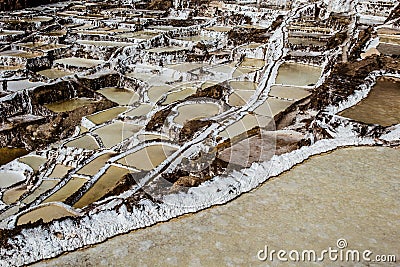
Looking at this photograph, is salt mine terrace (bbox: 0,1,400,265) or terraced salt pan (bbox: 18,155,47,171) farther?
terraced salt pan (bbox: 18,155,47,171)

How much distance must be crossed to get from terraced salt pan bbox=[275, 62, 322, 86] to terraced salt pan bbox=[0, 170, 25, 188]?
7785 millimetres

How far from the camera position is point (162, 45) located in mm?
20422

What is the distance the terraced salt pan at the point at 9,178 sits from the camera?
1046cm

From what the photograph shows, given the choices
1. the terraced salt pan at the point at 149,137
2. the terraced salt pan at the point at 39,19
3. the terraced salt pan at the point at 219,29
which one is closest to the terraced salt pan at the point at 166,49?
the terraced salt pan at the point at 219,29

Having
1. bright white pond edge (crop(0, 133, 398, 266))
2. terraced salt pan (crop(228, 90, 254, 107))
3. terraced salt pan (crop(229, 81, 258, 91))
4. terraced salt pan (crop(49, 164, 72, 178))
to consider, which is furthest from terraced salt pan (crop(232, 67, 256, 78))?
bright white pond edge (crop(0, 133, 398, 266))

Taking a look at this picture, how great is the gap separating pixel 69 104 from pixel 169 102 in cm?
419

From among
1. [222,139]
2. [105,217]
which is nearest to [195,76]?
[222,139]

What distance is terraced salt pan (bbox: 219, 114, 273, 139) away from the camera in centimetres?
920

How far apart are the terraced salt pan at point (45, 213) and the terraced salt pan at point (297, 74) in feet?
25.6

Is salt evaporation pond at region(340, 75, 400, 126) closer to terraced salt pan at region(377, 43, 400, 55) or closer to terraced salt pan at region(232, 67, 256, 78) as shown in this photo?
terraced salt pan at region(377, 43, 400, 55)

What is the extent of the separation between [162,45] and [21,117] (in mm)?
8398

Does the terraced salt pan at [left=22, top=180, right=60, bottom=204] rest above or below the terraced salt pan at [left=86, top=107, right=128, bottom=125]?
below

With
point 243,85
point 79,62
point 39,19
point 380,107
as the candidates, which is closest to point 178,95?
point 243,85

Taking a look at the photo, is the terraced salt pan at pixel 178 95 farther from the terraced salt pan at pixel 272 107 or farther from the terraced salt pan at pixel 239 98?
the terraced salt pan at pixel 272 107
